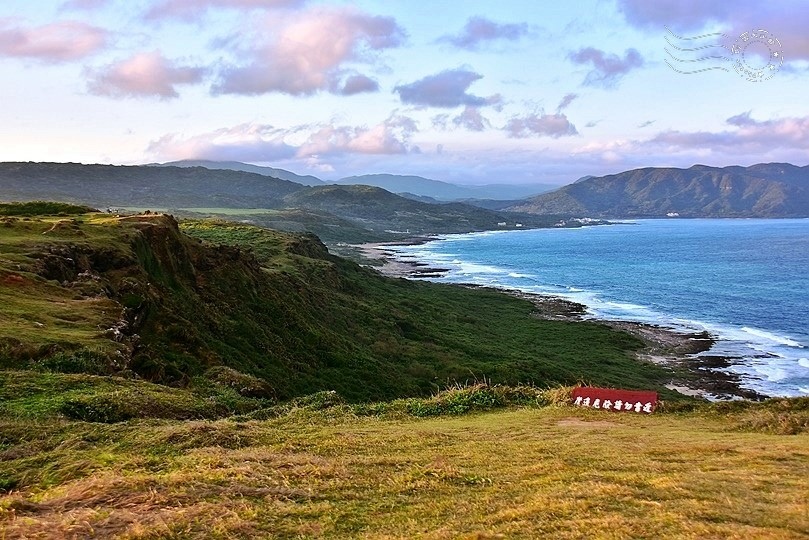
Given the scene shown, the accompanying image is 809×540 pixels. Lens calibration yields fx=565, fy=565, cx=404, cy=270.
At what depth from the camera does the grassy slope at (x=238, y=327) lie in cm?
2122

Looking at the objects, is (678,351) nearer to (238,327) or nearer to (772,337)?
(772,337)

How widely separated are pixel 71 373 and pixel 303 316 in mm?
27626

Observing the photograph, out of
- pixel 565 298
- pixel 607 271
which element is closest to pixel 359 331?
pixel 565 298

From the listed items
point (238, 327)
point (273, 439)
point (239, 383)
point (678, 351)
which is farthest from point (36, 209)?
point (678, 351)

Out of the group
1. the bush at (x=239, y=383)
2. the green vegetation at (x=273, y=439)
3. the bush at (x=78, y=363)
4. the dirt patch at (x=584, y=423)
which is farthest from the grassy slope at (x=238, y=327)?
the dirt patch at (x=584, y=423)

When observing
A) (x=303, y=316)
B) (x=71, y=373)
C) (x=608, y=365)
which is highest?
(x=71, y=373)

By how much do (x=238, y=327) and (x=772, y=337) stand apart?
62.8 metres

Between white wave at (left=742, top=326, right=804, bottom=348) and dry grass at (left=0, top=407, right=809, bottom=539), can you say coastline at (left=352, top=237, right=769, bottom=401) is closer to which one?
white wave at (left=742, top=326, right=804, bottom=348)

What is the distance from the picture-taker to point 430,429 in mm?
17469

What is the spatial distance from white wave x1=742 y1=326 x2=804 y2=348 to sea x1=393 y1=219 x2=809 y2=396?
10 centimetres

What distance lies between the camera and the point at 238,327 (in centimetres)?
3434

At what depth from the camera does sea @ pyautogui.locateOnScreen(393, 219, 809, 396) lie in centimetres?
6088

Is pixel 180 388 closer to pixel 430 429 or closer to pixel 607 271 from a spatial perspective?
pixel 430 429

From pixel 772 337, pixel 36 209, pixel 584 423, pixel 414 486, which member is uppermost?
pixel 36 209
